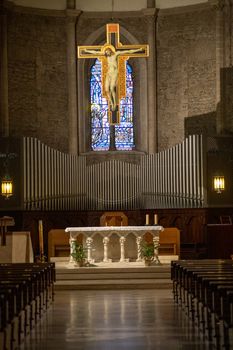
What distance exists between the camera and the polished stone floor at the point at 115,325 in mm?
10234

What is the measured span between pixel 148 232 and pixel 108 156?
21.1 ft

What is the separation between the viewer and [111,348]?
990cm

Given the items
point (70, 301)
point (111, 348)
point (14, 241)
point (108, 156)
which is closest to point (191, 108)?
point (108, 156)

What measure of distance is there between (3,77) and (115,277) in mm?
9010

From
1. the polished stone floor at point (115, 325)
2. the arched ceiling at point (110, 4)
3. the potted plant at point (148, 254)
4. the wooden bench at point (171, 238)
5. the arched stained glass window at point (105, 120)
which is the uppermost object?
the arched ceiling at point (110, 4)

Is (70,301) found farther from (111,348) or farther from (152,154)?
(152,154)

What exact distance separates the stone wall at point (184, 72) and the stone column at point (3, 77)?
475cm

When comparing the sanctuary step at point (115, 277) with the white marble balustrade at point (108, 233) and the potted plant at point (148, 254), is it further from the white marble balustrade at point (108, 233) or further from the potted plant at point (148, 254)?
the white marble balustrade at point (108, 233)

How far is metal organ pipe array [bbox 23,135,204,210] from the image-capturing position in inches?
948

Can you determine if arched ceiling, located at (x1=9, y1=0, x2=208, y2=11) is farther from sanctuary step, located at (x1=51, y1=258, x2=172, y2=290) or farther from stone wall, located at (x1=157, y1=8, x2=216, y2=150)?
sanctuary step, located at (x1=51, y1=258, x2=172, y2=290)

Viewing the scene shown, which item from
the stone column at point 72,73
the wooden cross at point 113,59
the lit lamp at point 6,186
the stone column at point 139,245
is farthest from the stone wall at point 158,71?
the stone column at point 139,245

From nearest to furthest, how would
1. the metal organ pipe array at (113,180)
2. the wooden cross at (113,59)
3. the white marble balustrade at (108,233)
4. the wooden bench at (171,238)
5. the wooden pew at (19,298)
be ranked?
the wooden pew at (19,298), the white marble balustrade at (108,233), the wooden cross at (113,59), the wooden bench at (171,238), the metal organ pipe array at (113,180)

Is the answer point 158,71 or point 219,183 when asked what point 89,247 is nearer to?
point 219,183

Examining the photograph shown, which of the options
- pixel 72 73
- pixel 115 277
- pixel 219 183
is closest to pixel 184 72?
pixel 72 73
